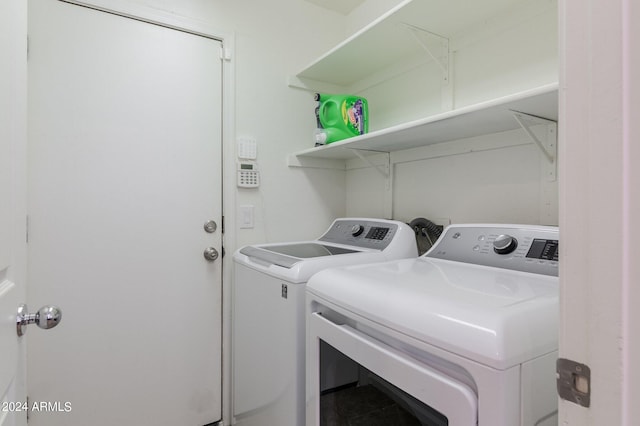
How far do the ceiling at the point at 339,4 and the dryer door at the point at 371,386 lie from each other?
79.2 inches

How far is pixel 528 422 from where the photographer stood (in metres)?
0.63

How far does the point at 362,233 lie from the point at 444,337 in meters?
1.17

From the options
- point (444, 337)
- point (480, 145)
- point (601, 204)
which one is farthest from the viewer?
point (480, 145)

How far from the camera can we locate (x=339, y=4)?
2.24 m

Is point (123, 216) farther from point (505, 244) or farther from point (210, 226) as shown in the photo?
point (505, 244)

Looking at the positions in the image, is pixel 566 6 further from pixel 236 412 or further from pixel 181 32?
pixel 236 412

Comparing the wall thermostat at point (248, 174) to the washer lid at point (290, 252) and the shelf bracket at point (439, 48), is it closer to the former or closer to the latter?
the washer lid at point (290, 252)

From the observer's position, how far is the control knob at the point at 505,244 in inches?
46.1

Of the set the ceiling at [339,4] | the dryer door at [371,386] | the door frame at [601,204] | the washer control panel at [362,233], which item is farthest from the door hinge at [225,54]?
the door frame at [601,204]

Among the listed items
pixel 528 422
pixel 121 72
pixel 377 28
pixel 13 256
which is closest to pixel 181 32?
pixel 121 72

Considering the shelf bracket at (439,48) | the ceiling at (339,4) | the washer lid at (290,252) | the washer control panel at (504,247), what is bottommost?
the washer lid at (290,252)

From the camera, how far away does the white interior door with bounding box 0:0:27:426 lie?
671 mm

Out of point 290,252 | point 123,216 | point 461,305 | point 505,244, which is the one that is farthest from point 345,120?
point 461,305

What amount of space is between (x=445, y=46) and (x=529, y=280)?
48.5 inches
